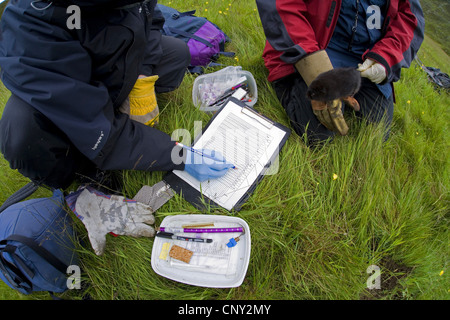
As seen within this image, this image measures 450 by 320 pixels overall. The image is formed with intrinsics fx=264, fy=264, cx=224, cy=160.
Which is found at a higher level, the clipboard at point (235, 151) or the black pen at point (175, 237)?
the clipboard at point (235, 151)

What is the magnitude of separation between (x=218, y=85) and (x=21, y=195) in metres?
1.65

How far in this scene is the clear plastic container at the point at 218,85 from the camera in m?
2.14

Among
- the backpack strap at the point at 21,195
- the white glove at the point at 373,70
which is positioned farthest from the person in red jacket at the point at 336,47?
the backpack strap at the point at 21,195

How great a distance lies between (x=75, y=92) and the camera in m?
1.27

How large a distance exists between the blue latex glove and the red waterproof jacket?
0.86 m

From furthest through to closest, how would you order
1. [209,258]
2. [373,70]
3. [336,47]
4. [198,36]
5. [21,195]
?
[198,36]
[336,47]
[373,70]
[21,195]
[209,258]

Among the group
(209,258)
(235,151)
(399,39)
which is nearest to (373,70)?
(399,39)

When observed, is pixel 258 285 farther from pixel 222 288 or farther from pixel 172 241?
pixel 172 241

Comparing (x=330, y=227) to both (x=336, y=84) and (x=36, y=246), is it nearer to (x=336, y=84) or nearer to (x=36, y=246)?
(x=336, y=84)

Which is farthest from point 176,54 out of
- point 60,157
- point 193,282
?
point 193,282

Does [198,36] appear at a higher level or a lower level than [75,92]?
lower

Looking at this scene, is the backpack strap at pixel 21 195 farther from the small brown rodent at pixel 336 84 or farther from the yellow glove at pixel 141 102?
the small brown rodent at pixel 336 84

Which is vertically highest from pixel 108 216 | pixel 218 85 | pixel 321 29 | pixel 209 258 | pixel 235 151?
pixel 321 29

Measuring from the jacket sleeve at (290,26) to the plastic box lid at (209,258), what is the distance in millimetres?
1186
